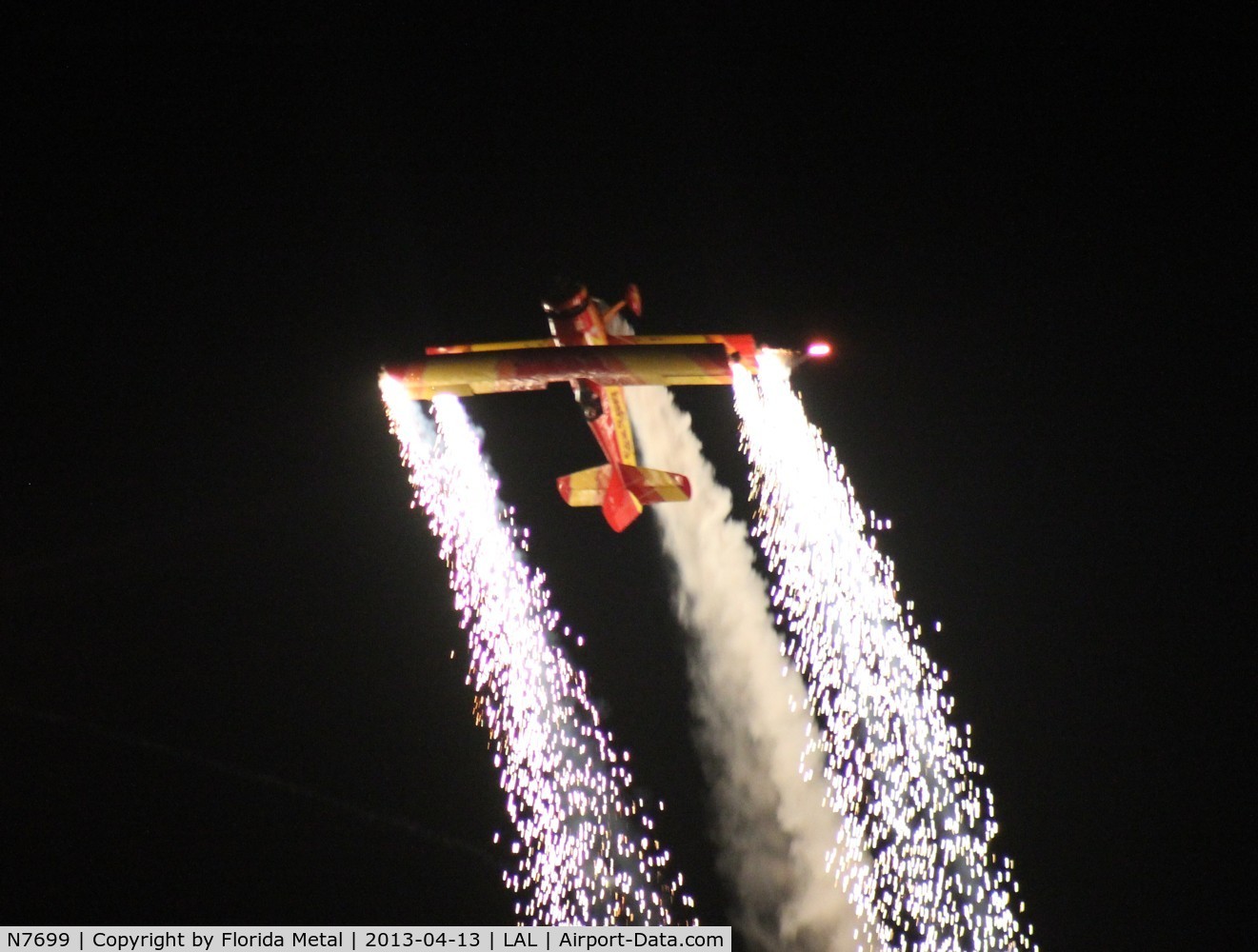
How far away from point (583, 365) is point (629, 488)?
2656mm

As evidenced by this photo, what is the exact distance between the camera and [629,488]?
14.9 m

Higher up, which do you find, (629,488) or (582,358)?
(629,488)

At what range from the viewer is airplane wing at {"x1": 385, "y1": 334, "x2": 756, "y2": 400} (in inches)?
494

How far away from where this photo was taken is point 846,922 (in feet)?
54.0

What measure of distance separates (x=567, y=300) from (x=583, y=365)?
72 cm

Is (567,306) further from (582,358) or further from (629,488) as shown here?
(629,488)

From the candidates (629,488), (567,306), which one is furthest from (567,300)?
(629,488)

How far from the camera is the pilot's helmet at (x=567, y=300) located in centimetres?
1286

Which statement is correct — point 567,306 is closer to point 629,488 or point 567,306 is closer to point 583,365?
point 583,365

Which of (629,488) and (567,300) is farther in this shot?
(629,488)

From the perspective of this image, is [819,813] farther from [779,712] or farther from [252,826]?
[252,826]

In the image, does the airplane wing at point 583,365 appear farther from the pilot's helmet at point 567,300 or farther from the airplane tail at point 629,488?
the airplane tail at point 629,488

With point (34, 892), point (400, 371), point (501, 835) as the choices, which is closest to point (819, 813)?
point (501, 835)

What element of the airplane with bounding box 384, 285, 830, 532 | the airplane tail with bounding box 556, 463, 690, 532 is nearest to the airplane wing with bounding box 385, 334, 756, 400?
the airplane with bounding box 384, 285, 830, 532
